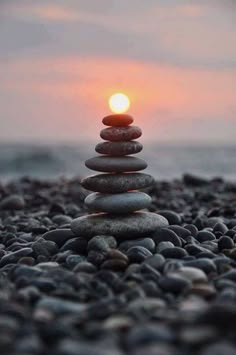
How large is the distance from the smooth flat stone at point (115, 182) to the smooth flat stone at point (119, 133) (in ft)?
1.16

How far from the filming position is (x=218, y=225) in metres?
6.56

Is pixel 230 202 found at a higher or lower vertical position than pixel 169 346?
higher

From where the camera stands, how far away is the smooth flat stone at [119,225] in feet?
18.8

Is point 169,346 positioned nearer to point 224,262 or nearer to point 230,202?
point 224,262

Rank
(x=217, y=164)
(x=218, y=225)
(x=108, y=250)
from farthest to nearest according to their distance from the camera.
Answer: (x=217, y=164)
(x=218, y=225)
(x=108, y=250)

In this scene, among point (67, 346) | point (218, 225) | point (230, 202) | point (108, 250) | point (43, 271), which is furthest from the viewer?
point (230, 202)

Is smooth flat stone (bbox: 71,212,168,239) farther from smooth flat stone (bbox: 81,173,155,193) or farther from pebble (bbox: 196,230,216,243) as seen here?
pebble (bbox: 196,230,216,243)

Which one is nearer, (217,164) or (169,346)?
(169,346)

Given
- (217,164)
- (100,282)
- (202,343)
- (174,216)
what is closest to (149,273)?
(100,282)

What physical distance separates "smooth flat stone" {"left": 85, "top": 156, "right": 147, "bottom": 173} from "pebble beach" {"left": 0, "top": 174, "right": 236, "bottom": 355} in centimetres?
68

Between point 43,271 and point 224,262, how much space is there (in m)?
1.41

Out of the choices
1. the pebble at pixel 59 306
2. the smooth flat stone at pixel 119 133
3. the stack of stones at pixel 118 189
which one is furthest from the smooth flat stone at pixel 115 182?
the pebble at pixel 59 306

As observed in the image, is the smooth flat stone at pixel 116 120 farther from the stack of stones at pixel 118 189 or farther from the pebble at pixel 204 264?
the pebble at pixel 204 264

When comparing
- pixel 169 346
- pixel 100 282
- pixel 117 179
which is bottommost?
pixel 169 346
